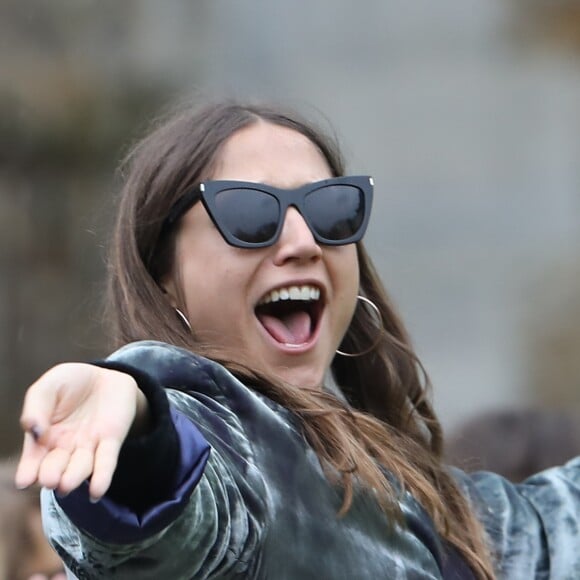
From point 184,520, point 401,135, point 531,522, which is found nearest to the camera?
point 184,520

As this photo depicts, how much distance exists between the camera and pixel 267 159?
7.65 feet

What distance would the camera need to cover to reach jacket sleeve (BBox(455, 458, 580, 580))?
2.44 meters

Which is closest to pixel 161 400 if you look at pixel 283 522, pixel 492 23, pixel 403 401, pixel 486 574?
pixel 283 522

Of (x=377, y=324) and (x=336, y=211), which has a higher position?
(x=336, y=211)

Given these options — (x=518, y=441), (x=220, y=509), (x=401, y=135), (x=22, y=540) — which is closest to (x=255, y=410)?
(x=220, y=509)

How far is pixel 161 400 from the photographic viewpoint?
5.10 feet

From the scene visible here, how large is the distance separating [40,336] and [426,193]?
2.53 m

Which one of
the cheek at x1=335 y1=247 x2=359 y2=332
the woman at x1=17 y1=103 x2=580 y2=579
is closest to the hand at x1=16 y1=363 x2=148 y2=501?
the woman at x1=17 y1=103 x2=580 y2=579

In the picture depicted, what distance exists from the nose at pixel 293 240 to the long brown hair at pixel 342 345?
17 cm

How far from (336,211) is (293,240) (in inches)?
4.2

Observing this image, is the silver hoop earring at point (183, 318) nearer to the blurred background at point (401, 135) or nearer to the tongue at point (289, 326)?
the tongue at point (289, 326)

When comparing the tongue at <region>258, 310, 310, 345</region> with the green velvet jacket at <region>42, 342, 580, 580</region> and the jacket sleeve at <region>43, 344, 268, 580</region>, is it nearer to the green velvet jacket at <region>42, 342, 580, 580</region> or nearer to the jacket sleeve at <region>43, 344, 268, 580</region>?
the green velvet jacket at <region>42, 342, 580, 580</region>

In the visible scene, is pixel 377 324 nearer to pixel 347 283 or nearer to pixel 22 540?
pixel 347 283

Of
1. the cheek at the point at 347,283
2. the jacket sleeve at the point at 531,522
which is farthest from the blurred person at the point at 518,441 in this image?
the cheek at the point at 347,283
